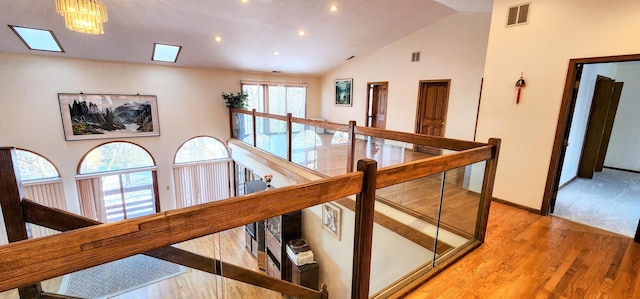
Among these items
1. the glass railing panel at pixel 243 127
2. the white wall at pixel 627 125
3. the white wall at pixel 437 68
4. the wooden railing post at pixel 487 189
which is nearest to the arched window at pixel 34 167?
the glass railing panel at pixel 243 127

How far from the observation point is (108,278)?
1.60 m

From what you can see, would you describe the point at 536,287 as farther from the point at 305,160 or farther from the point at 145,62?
the point at 145,62

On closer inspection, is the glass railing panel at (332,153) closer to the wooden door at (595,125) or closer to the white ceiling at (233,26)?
the white ceiling at (233,26)

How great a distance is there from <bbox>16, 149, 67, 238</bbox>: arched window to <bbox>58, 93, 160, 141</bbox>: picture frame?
78 centimetres

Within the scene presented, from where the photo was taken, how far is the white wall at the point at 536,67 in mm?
2703

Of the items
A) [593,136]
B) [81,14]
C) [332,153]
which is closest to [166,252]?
[332,153]

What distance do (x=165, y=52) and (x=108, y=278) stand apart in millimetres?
6591

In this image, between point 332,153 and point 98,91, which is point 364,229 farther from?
point 98,91

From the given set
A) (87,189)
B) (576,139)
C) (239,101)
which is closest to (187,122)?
(239,101)

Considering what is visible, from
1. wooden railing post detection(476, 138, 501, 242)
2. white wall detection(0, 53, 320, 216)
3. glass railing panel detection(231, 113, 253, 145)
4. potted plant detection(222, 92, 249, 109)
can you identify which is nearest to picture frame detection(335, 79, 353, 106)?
white wall detection(0, 53, 320, 216)

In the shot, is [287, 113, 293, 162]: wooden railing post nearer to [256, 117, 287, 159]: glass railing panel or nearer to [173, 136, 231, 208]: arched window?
[256, 117, 287, 159]: glass railing panel

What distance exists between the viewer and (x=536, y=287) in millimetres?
1987

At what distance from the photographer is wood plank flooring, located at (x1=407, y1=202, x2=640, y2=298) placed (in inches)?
76.5

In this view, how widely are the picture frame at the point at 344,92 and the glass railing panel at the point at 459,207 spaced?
625 cm
